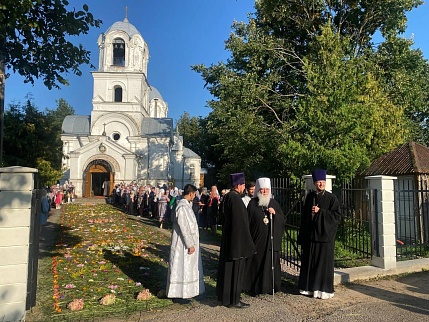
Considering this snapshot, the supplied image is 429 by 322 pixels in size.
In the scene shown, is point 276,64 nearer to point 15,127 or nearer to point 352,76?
point 352,76

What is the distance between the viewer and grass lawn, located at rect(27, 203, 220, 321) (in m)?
5.34

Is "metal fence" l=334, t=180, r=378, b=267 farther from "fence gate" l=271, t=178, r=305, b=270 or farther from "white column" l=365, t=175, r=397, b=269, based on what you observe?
"fence gate" l=271, t=178, r=305, b=270

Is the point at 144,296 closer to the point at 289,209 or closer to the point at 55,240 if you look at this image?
the point at 289,209

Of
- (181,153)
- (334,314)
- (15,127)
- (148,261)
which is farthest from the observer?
(181,153)

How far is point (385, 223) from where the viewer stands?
23.9ft

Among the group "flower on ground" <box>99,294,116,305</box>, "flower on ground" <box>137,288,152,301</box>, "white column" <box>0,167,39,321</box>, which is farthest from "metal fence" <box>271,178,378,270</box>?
"white column" <box>0,167,39,321</box>

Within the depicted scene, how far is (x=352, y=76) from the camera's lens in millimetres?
14336

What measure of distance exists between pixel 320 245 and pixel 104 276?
13.1ft

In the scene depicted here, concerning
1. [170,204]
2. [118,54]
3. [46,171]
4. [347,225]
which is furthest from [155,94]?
[347,225]

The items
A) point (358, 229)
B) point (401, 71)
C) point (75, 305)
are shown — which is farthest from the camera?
point (401, 71)

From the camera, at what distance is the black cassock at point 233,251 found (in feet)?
18.0

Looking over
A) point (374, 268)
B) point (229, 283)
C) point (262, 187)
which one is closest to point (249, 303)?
point (229, 283)

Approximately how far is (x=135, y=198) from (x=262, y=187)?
1756 centimetres

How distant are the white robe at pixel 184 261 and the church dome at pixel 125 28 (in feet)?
126
